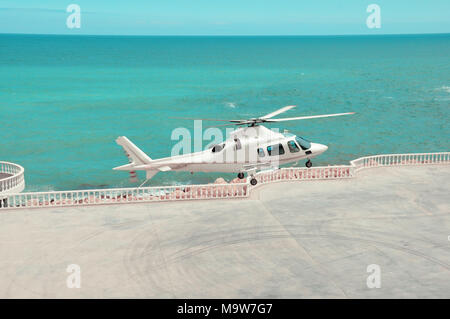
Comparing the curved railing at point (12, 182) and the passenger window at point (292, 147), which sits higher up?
the passenger window at point (292, 147)

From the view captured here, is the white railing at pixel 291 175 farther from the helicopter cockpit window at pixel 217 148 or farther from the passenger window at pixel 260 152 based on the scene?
the helicopter cockpit window at pixel 217 148

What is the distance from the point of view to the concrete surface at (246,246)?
16266mm

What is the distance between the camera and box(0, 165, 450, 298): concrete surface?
640 inches

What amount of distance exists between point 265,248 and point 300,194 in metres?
7.06

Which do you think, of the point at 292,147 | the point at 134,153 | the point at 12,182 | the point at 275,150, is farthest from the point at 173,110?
the point at 134,153

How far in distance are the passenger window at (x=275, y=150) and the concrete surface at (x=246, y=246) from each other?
224cm

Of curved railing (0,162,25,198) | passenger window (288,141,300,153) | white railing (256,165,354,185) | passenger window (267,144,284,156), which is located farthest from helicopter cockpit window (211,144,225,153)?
curved railing (0,162,25,198)

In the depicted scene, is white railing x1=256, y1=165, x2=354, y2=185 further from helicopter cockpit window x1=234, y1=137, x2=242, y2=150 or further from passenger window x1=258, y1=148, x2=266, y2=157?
helicopter cockpit window x1=234, y1=137, x2=242, y2=150

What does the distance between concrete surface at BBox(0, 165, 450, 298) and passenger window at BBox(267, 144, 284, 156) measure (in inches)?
88.3

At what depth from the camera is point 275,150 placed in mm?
24469

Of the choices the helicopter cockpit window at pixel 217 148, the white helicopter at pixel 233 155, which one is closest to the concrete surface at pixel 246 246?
the white helicopter at pixel 233 155
